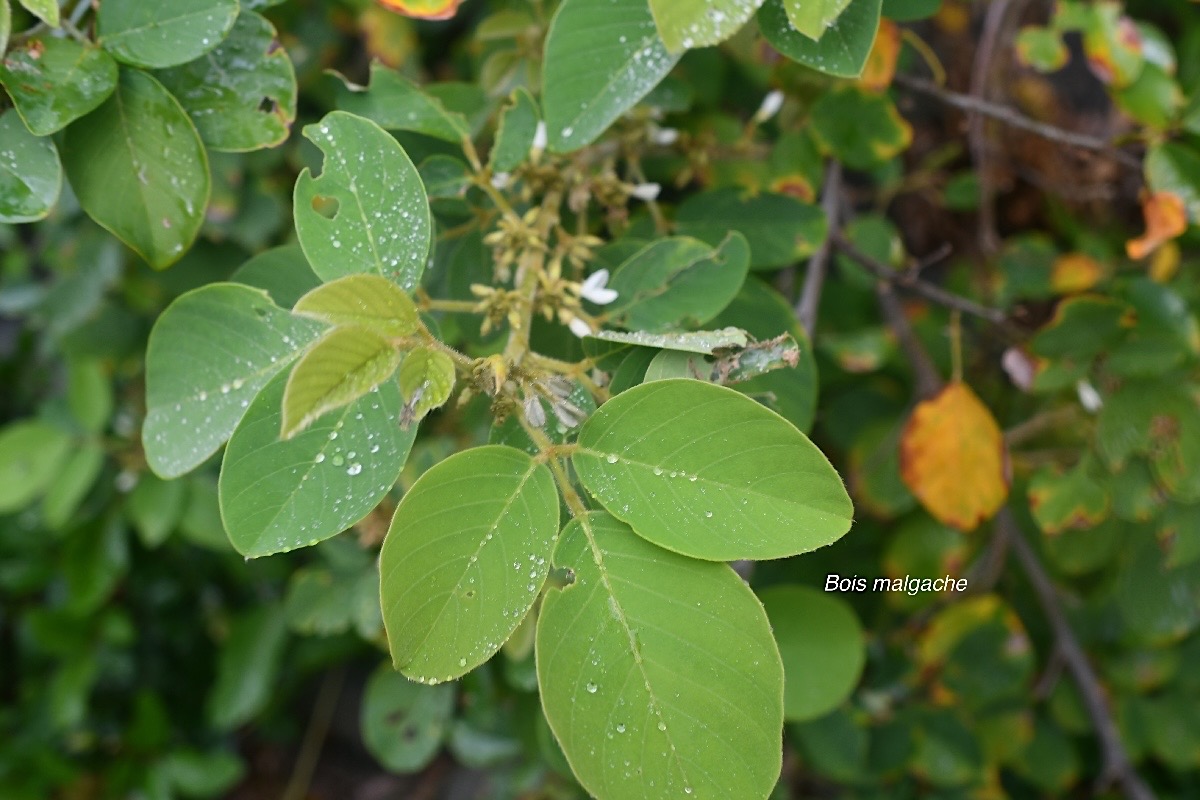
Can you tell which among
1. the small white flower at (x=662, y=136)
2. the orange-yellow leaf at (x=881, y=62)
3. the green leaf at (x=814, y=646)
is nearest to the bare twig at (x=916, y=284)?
the orange-yellow leaf at (x=881, y=62)

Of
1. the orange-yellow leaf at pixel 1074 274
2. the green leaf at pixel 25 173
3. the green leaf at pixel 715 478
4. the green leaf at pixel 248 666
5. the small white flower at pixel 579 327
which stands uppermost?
the green leaf at pixel 25 173

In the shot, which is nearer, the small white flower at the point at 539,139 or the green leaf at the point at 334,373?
the green leaf at the point at 334,373

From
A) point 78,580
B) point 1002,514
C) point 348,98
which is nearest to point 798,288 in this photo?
point 1002,514

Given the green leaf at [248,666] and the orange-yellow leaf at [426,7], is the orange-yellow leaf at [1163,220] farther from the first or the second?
the green leaf at [248,666]

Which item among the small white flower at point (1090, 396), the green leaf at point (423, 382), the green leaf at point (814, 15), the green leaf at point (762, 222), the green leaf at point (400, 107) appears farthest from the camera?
the small white flower at point (1090, 396)

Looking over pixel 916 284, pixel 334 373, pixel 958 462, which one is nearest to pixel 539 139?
pixel 334 373

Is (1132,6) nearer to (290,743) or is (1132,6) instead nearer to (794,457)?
(794,457)

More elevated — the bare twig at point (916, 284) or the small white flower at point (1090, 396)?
the bare twig at point (916, 284)

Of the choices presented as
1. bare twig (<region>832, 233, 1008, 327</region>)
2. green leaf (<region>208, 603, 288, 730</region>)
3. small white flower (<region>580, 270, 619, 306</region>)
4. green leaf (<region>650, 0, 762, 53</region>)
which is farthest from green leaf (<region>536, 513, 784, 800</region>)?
green leaf (<region>208, 603, 288, 730</region>)
